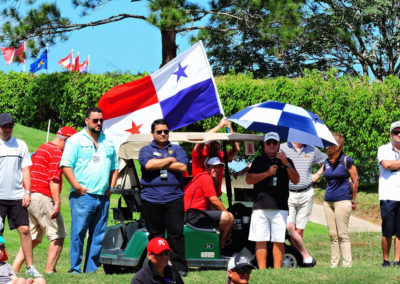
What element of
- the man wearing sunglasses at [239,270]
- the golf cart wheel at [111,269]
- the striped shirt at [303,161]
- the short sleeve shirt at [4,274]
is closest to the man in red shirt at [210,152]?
Result: the striped shirt at [303,161]

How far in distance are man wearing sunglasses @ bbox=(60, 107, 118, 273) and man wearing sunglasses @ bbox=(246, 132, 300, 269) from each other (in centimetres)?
175

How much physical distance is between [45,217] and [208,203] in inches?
78.9

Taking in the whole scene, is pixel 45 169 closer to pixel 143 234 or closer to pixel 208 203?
pixel 143 234

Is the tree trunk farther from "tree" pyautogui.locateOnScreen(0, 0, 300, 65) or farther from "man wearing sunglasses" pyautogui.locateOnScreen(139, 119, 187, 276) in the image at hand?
"man wearing sunglasses" pyautogui.locateOnScreen(139, 119, 187, 276)

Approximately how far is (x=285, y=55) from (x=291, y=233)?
2369cm

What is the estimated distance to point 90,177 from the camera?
27.8ft

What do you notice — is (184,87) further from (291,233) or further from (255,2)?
(255,2)

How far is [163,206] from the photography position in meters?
8.14

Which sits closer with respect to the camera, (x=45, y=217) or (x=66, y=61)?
(x=45, y=217)

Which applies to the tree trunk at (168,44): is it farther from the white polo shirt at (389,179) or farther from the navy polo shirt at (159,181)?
the navy polo shirt at (159,181)

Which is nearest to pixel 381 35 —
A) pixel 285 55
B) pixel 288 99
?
pixel 285 55

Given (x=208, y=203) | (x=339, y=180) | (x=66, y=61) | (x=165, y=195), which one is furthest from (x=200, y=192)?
(x=66, y=61)

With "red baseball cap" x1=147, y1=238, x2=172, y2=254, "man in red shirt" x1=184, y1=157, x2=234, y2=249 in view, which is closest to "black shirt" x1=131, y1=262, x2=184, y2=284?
"red baseball cap" x1=147, y1=238, x2=172, y2=254

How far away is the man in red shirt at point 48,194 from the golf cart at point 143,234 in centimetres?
62
